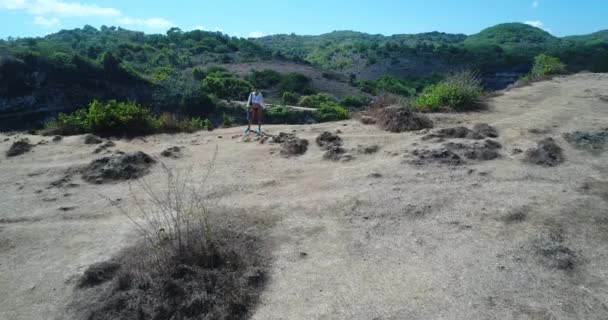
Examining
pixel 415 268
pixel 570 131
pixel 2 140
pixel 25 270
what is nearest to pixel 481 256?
pixel 415 268

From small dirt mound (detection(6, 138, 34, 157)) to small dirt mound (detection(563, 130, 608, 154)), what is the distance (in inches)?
395

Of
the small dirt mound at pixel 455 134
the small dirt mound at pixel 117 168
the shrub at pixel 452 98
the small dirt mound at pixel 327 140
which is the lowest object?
the small dirt mound at pixel 117 168

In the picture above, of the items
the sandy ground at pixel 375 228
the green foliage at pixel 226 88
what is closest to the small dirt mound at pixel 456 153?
the sandy ground at pixel 375 228

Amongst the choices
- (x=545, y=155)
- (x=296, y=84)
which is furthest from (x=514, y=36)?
(x=545, y=155)

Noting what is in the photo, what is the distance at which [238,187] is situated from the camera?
6.56 m

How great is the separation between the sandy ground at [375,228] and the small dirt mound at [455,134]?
331mm

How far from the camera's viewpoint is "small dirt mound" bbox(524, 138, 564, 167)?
6.69 m

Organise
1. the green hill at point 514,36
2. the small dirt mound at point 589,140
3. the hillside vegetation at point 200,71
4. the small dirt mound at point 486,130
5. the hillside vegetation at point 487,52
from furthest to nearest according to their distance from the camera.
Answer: the green hill at point 514,36 < the hillside vegetation at point 487,52 < the hillside vegetation at point 200,71 < the small dirt mound at point 486,130 < the small dirt mound at point 589,140

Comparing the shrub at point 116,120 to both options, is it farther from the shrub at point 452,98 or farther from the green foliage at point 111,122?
the shrub at point 452,98

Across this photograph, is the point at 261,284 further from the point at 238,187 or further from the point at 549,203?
the point at 549,203

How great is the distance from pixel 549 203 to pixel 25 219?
672 cm

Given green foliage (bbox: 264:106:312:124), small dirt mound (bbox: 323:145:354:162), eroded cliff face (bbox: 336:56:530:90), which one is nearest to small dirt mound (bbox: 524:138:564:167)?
small dirt mound (bbox: 323:145:354:162)

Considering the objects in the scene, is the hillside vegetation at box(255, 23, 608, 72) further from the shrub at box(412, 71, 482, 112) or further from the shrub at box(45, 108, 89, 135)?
the shrub at box(45, 108, 89, 135)

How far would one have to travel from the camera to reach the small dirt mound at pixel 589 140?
728cm
